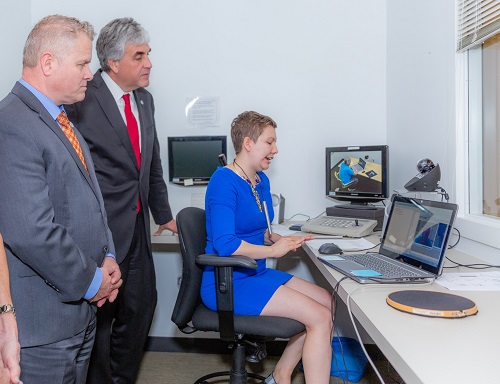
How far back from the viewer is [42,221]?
4.18 feet

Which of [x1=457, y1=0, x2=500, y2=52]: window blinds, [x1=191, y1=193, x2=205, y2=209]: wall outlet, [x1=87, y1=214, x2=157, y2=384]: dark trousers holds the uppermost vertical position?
[x1=457, y1=0, x2=500, y2=52]: window blinds

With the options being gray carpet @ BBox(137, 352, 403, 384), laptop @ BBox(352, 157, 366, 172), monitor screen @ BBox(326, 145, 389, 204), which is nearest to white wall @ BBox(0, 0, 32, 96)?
gray carpet @ BBox(137, 352, 403, 384)

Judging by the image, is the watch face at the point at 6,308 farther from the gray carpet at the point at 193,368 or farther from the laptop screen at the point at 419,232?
the gray carpet at the point at 193,368

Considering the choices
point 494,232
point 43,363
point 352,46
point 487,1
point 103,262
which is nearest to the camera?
point 43,363

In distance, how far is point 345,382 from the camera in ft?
8.23

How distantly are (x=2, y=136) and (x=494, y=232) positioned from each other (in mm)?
1624

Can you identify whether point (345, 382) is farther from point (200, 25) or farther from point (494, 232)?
point (200, 25)

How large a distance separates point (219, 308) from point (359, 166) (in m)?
1.25

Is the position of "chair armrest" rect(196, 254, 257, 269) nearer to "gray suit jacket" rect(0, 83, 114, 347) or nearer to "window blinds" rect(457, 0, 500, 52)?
"gray suit jacket" rect(0, 83, 114, 347)

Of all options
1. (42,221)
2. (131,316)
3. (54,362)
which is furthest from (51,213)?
(131,316)

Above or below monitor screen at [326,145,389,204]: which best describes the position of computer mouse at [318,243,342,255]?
below

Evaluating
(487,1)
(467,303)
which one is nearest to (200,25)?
(487,1)

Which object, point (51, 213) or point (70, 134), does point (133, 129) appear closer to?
point (70, 134)

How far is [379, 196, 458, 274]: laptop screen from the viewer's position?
61.7 inches
